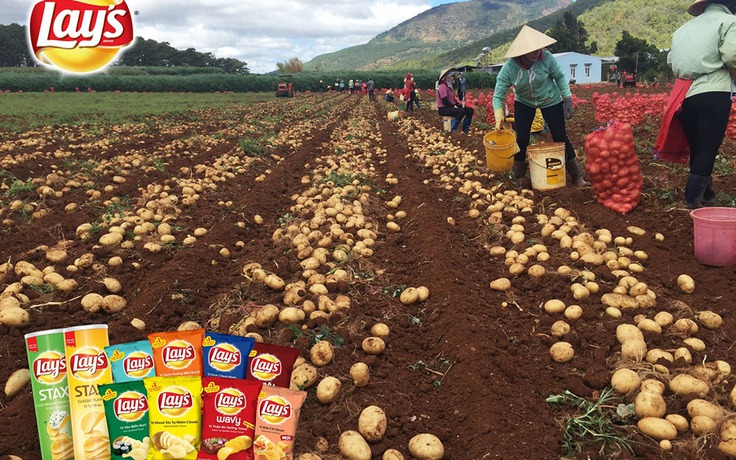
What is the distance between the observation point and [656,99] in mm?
11906

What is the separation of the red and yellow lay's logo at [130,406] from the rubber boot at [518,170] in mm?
5217

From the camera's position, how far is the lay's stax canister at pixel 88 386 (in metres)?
1.97

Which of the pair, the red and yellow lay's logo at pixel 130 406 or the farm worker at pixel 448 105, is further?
the farm worker at pixel 448 105

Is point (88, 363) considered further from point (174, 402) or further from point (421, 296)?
point (421, 296)

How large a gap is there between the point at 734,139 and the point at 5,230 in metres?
10.9

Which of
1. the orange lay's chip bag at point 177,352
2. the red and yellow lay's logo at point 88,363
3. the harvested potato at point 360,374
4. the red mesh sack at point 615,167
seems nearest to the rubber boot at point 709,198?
the red mesh sack at point 615,167

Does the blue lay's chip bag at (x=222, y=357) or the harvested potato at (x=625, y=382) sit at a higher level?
the blue lay's chip bag at (x=222, y=357)

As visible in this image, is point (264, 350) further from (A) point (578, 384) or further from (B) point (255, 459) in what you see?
(A) point (578, 384)

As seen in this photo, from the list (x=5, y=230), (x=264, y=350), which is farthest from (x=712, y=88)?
(x=5, y=230)

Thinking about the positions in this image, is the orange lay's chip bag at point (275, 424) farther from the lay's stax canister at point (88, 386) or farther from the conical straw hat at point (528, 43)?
the conical straw hat at point (528, 43)

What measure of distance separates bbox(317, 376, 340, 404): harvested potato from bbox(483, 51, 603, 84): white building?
52.1m

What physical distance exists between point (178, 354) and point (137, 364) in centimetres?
18

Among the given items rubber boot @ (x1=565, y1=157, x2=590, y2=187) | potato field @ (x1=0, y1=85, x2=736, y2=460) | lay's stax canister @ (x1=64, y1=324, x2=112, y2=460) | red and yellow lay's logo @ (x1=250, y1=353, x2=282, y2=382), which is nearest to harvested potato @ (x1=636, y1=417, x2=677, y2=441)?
potato field @ (x1=0, y1=85, x2=736, y2=460)

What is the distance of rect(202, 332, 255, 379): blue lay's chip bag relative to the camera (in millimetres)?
2232
